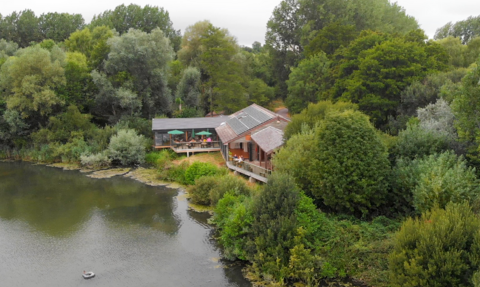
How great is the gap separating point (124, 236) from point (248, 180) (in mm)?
10640

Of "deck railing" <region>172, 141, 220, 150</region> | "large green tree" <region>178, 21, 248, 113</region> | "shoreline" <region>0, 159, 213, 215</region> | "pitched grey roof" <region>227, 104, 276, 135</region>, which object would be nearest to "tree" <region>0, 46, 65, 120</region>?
"shoreline" <region>0, 159, 213, 215</region>

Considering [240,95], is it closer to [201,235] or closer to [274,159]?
[274,159]

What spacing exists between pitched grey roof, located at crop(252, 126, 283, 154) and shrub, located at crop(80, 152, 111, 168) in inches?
637

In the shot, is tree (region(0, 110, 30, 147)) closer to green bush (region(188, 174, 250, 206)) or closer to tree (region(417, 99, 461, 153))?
green bush (region(188, 174, 250, 206))

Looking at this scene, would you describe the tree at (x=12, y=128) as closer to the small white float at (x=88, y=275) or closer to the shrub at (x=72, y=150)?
the shrub at (x=72, y=150)

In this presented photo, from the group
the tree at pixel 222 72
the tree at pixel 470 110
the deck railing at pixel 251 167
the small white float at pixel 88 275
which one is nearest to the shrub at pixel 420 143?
the tree at pixel 470 110

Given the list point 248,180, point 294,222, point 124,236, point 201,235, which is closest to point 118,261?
Answer: point 124,236

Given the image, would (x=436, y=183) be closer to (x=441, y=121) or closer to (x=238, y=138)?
(x=441, y=121)

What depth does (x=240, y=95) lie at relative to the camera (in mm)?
44094

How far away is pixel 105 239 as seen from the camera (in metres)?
19.1

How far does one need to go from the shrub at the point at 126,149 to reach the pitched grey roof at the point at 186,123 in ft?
7.87

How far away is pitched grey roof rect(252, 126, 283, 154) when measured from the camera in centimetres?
2475

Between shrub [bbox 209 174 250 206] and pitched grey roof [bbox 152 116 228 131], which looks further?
pitched grey roof [bbox 152 116 228 131]

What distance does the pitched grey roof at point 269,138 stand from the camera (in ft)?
81.2
